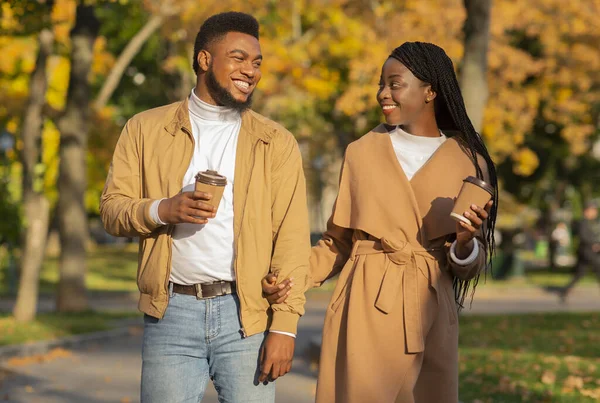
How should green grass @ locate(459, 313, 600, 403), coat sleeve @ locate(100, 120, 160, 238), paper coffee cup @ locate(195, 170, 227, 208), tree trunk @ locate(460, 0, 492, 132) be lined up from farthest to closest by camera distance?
tree trunk @ locate(460, 0, 492, 132)
green grass @ locate(459, 313, 600, 403)
coat sleeve @ locate(100, 120, 160, 238)
paper coffee cup @ locate(195, 170, 227, 208)

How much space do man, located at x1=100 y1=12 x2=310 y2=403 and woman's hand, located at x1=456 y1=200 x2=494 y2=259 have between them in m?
0.61

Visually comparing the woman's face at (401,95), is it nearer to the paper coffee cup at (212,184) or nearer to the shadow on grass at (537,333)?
the paper coffee cup at (212,184)

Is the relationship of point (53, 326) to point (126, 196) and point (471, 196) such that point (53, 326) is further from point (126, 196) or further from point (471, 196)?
point (471, 196)

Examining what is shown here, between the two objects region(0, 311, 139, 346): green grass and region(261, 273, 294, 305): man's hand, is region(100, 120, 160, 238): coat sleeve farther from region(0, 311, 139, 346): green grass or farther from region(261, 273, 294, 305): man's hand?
region(0, 311, 139, 346): green grass

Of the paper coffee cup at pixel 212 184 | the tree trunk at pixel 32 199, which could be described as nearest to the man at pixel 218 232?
the paper coffee cup at pixel 212 184

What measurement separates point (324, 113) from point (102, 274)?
8.30 meters

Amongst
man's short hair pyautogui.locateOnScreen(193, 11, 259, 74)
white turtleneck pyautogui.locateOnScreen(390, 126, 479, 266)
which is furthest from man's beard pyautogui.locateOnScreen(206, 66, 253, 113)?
white turtleneck pyautogui.locateOnScreen(390, 126, 479, 266)

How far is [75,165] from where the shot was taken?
1864 centimetres

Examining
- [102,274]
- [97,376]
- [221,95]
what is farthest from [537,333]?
[102,274]

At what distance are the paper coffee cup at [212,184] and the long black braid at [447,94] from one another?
Result: 126 centimetres

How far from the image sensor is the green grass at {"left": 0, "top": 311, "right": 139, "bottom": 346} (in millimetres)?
14656

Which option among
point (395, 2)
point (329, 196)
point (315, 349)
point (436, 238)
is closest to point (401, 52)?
point (436, 238)

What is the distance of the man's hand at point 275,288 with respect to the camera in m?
4.41

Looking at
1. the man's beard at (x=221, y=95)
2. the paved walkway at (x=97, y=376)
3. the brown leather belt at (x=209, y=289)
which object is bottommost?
the paved walkway at (x=97, y=376)
